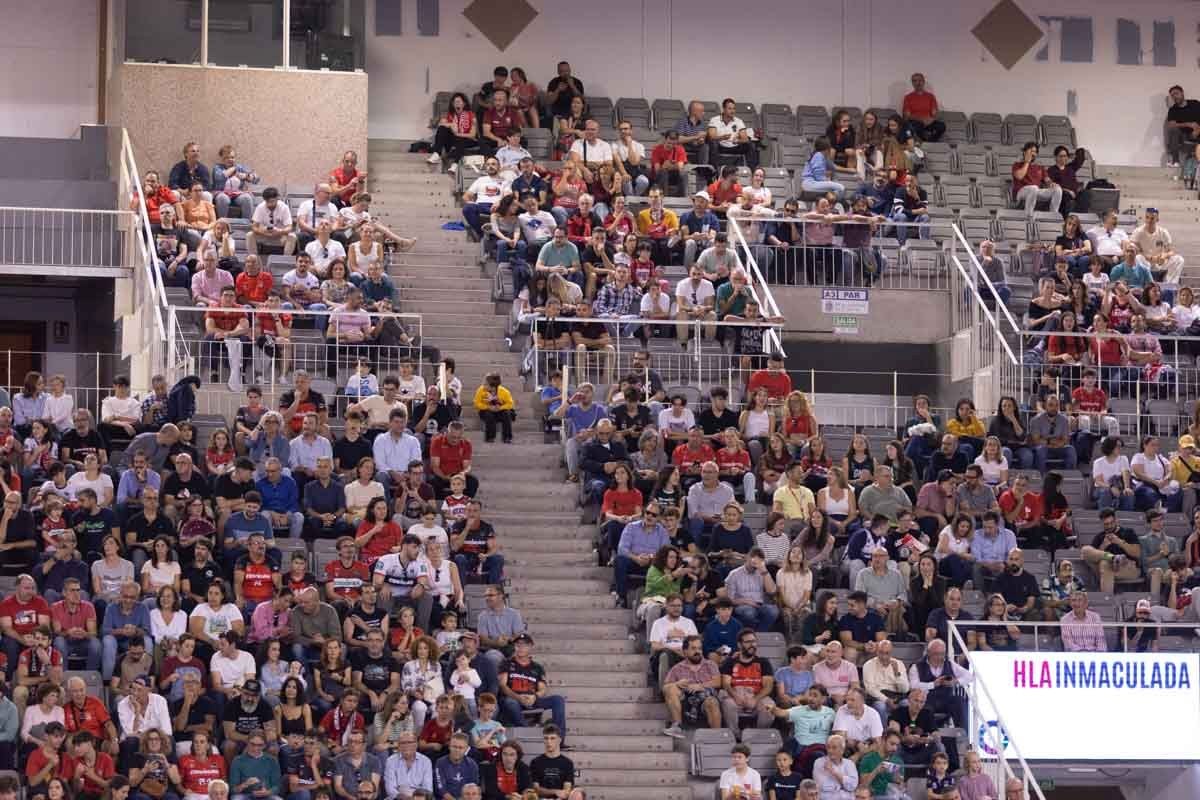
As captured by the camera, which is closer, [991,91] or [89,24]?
[89,24]

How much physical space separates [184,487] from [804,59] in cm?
1296

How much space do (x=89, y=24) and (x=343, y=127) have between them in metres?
3.34

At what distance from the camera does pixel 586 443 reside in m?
21.4

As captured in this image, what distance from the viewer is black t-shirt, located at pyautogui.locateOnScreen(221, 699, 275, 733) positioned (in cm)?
1766

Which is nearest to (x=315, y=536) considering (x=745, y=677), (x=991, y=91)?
(x=745, y=677)

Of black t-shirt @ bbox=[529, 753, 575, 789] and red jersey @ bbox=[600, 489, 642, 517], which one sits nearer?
black t-shirt @ bbox=[529, 753, 575, 789]

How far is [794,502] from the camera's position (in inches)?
822

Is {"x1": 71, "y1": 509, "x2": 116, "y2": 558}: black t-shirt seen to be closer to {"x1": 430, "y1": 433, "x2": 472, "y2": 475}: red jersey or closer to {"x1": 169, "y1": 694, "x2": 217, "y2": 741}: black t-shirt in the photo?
{"x1": 169, "y1": 694, "x2": 217, "y2": 741}: black t-shirt

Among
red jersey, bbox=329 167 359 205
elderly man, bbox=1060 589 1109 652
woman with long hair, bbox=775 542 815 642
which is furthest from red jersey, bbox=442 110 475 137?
elderly man, bbox=1060 589 1109 652

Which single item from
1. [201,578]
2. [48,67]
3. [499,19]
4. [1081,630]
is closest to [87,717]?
[201,578]

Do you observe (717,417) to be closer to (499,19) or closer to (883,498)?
(883,498)

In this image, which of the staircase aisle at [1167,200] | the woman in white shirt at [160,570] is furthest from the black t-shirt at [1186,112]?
the woman in white shirt at [160,570]

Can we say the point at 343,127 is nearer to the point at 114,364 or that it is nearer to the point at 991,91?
the point at 114,364

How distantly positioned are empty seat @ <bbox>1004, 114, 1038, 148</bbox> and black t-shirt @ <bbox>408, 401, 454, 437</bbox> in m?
10.6
